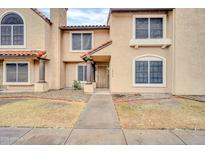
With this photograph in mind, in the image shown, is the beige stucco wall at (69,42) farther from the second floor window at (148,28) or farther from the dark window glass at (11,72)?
the dark window glass at (11,72)

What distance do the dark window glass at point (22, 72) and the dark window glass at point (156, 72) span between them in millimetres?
11195

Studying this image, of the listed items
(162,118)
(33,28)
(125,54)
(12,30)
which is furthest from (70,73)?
(162,118)

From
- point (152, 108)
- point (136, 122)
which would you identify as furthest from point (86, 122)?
point (152, 108)

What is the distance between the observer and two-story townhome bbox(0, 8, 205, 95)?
14.5 metres

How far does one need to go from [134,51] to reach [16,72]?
10.9m

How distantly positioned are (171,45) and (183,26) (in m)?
1.61

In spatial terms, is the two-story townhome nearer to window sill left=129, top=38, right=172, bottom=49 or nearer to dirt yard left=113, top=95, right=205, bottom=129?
window sill left=129, top=38, right=172, bottom=49

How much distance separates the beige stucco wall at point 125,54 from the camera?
49.8 feet

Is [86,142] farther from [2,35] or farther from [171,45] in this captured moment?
[2,35]

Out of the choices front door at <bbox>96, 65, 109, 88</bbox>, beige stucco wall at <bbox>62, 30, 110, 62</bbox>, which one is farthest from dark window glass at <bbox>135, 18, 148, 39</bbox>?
front door at <bbox>96, 65, 109, 88</bbox>

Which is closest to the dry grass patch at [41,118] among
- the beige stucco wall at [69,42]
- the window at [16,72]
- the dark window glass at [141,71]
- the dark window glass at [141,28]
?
the dark window glass at [141,71]

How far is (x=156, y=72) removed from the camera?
15422mm

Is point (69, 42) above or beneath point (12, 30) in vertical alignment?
beneath

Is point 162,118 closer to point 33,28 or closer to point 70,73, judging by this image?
point 33,28
